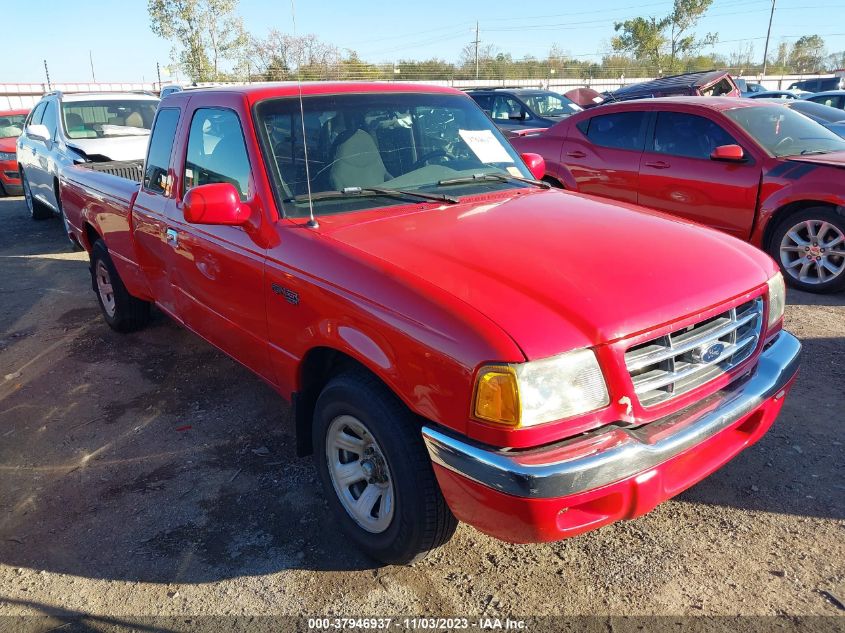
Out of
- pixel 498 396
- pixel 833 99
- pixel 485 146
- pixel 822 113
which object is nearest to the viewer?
pixel 498 396

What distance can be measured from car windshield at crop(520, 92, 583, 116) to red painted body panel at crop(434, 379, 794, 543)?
11.4 metres

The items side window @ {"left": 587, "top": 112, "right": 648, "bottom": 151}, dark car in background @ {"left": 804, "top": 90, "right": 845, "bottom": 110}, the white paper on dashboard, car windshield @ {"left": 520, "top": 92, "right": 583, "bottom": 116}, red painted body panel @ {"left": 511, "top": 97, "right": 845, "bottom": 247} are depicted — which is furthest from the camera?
dark car in background @ {"left": 804, "top": 90, "right": 845, "bottom": 110}

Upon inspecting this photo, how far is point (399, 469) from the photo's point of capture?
91.7 inches

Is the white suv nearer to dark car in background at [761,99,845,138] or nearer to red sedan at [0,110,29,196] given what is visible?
red sedan at [0,110,29,196]

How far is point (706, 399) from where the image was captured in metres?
2.44

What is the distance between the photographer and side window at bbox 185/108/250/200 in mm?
3195

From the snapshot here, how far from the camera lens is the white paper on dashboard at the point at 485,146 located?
12.0 ft

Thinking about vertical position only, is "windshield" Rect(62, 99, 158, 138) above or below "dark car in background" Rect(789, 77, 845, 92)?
below

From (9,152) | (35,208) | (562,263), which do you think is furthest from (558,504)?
(9,152)

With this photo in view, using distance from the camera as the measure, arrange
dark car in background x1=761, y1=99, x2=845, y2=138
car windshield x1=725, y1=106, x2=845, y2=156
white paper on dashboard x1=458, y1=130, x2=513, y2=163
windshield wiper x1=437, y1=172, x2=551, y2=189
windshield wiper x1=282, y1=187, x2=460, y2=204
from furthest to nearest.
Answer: dark car in background x1=761, y1=99, x2=845, y2=138, car windshield x1=725, y1=106, x2=845, y2=156, white paper on dashboard x1=458, y1=130, x2=513, y2=163, windshield wiper x1=437, y1=172, x2=551, y2=189, windshield wiper x1=282, y1=187, x2=460, y2=204

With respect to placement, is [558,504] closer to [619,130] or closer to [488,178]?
[488,178]

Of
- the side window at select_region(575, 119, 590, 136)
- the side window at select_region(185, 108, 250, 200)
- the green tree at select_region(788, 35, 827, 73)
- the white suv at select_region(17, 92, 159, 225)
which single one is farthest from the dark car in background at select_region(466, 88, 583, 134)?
the green tree at select_region(788, 35, 827, 73)

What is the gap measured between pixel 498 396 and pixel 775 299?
1.51m

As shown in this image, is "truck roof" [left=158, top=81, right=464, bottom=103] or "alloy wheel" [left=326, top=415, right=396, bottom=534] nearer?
"alloy wheel" [left=326, top=415, right=396, bottom=534]
